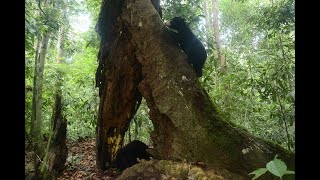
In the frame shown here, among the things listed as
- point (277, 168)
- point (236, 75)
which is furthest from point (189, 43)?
point (236, 75)

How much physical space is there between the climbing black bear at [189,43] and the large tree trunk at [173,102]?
0.45 feet

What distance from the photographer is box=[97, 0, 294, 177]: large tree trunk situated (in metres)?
3.87

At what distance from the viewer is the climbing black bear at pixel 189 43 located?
17.0 ft

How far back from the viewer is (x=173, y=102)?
14.9 ft

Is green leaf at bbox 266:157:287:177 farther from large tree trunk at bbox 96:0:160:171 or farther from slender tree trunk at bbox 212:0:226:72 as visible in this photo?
slender tree trunk at bbox 212:0:226:72

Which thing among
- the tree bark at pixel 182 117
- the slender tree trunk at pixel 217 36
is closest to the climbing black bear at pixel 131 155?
the tree bark at pixel 182 117

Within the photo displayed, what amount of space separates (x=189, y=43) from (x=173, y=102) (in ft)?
4.03

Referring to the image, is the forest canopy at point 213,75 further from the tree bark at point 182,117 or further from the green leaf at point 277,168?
the green leaf at point 277,168

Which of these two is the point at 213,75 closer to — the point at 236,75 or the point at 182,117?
the point at 236,75

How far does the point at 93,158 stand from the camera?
31.4 feet
